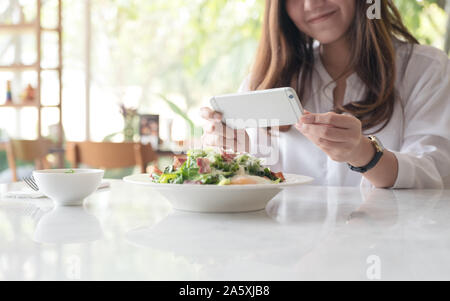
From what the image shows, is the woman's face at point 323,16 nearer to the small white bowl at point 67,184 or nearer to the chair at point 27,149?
the small white bowl at point 67,184

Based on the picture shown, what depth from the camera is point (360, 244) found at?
590mm

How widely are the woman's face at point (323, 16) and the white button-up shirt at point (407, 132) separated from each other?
0.54 ft

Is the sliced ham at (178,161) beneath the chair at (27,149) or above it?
above

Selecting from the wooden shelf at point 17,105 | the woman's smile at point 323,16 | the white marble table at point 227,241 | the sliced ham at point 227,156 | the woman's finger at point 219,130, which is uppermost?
the woman's smile at point 323,16

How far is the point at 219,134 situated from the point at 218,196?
0.62 meters

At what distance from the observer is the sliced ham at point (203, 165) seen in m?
0.82

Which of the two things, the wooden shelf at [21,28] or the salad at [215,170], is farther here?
the wooden shelf at [21,28]

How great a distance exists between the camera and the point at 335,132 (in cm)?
98

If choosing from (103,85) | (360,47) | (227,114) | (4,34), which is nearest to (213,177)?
(227,114)

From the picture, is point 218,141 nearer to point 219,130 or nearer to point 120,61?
point 219,130

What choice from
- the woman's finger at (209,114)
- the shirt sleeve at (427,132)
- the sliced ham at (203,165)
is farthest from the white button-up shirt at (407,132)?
the sliced ham at (203,165)

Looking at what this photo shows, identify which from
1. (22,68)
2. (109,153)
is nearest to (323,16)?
(109,153)
